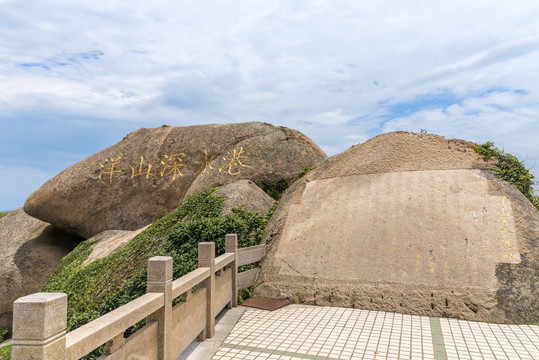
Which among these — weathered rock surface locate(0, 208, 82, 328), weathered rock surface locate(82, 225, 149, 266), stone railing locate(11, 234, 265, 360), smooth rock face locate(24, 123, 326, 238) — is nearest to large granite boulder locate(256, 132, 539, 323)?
stone railing locate(11, 234, 265, 360)

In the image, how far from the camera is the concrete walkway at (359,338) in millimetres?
4188

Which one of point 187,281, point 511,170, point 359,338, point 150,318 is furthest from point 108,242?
point 511,170

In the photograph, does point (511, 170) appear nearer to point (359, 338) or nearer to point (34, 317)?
point (359, 338)

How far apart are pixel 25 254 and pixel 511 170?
16.4m

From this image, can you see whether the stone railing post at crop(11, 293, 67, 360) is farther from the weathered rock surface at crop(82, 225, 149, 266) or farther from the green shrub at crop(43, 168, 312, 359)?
the weathered rock surface at crop(82, 225, 149, 266)

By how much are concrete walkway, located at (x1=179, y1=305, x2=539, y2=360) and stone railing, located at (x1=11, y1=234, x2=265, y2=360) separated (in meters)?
0.41

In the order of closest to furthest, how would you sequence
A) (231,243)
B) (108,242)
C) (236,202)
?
(231,243) < (236,202) < (108,242)

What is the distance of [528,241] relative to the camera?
19.9ft

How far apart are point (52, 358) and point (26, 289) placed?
14.5 m

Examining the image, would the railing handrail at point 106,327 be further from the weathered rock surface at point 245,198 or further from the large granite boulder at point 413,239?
the weathered rock surface at point 245,198

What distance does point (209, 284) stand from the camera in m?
4.76

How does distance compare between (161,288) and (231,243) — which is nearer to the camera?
(161,288)

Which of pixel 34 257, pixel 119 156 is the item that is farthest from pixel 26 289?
pixel 119 156

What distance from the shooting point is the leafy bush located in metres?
Result: 7.39
